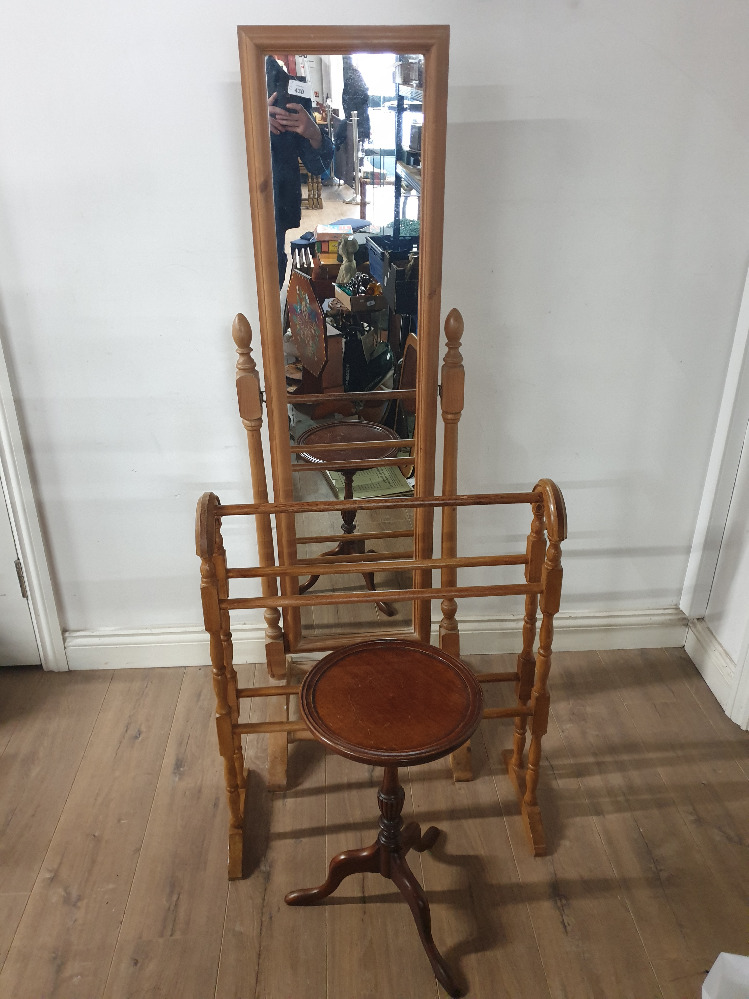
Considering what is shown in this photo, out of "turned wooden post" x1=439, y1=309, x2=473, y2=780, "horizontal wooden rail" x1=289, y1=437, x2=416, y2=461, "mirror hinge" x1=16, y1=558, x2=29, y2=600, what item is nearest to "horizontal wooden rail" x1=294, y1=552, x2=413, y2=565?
"turned wooden post" x1=439, y1=309, x2=473, y2=780

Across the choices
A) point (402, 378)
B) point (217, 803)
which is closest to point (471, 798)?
point (217, 803)

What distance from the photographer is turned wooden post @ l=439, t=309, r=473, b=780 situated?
1.75m

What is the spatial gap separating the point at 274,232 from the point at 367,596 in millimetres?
793

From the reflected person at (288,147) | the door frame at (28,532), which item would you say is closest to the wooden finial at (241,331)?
the reflected person at (288,147)

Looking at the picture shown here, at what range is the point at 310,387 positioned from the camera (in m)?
1.80

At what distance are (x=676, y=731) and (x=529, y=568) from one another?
79 centimetres

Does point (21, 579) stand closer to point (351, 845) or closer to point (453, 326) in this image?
point (351, 845)

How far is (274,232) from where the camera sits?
1.63 metres

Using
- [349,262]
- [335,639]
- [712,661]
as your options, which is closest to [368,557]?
[335,639]

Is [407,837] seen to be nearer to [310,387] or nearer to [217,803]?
[217,803]

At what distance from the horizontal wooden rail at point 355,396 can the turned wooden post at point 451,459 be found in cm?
9

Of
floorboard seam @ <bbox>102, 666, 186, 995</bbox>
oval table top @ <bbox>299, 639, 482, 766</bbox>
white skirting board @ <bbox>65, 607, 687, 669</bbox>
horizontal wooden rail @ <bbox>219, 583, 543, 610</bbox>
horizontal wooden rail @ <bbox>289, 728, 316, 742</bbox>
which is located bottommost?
floorboard seam @ <bbox>102, 666, 186, 995</bbox>

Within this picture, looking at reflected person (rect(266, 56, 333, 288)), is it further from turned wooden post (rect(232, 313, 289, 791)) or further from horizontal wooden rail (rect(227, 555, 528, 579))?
horizontal wooden rail (rect(227, 555, 528, 579))

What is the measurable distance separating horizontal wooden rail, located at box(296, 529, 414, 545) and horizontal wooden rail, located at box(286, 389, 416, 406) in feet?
1.12
